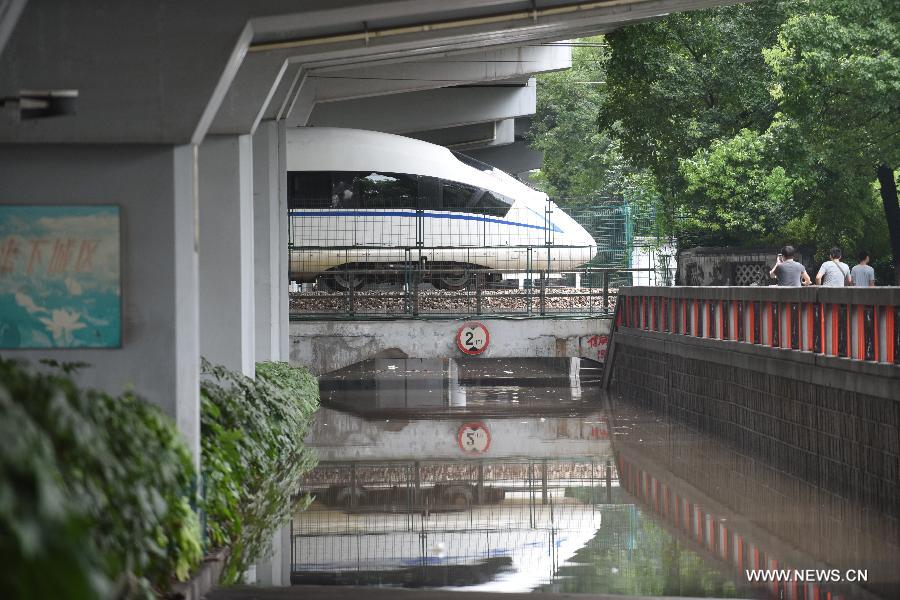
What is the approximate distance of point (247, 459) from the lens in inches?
487

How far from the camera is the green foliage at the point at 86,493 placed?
3367 millimetres

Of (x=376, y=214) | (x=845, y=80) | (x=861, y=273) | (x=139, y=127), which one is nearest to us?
(x=139, y=127)

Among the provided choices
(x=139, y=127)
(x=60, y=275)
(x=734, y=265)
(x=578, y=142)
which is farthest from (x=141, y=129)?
(x=578, y=142)

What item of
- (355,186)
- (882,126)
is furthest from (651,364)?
(355,186)

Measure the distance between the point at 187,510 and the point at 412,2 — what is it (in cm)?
484

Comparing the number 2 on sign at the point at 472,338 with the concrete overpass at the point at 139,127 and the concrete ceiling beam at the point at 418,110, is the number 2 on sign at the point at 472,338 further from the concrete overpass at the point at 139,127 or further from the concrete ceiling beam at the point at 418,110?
the concrete overpass at the point at 139,127

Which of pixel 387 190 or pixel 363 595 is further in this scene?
pixel 387 190

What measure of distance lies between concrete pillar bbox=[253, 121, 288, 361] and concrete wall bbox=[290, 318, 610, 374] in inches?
222

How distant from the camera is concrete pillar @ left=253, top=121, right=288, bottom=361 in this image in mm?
19547

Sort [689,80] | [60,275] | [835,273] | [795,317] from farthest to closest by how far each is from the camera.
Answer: [689,80], [835,273], [795,317], [60,275]

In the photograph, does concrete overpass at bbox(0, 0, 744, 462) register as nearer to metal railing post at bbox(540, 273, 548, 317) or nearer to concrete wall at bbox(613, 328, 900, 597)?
concrete wall at bbox(613, 328, 900, 597)

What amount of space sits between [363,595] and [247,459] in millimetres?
4344

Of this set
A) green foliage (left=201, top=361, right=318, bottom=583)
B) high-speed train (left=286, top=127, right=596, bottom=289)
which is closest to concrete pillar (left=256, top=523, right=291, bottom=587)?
green foliage (left=201, top=361, right=318, bottom=583)

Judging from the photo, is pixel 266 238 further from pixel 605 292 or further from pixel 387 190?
pixel 387 190
